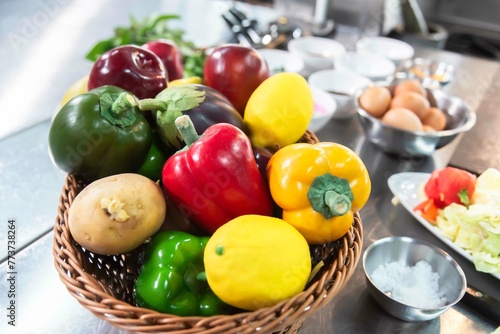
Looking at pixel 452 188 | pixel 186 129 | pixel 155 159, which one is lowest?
pixel 452 188

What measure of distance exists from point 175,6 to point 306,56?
3.33 feet

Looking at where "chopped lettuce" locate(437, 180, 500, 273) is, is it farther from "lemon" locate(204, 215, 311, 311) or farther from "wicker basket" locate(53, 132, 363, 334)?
"lemon" locate(204, 215, 311, 311)

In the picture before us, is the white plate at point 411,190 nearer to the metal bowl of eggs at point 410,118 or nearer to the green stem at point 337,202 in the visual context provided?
the metal bowl of eggs at point 410,118

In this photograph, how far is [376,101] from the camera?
4.04 feet

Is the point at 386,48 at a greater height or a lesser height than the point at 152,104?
lesser

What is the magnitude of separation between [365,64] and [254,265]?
1.25m

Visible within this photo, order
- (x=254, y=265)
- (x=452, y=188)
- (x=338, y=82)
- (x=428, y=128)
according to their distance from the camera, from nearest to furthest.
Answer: (x=254, y=265) → (x=452, y=188) → (x=428, y=128) → (x=338, y=82)

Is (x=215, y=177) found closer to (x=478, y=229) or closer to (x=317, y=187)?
(x=317, y=187)

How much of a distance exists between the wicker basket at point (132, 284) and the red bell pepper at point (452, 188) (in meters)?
0.32

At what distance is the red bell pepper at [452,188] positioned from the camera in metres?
0.98

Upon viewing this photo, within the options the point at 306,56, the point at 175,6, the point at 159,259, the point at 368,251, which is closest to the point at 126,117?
the point at 159,259

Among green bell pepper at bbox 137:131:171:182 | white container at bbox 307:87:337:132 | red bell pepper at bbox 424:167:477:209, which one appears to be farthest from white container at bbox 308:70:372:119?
green bell pepper at bbox 137:131:171:182

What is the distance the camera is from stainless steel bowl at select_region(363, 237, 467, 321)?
774mm

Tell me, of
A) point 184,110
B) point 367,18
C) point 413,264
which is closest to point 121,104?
point 184,110
